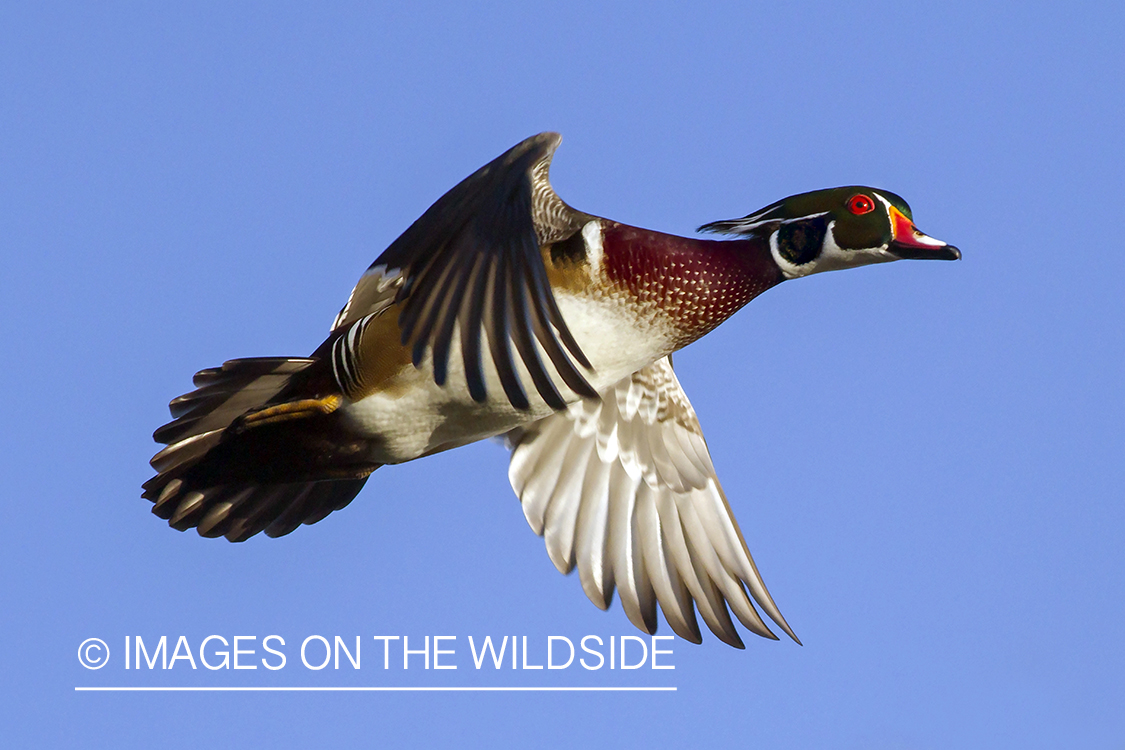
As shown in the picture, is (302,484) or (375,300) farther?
(302,484)

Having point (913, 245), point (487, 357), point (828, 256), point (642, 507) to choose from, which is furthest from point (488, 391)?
point (913, 245)

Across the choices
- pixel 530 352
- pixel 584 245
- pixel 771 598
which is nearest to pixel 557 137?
pixel 584 245

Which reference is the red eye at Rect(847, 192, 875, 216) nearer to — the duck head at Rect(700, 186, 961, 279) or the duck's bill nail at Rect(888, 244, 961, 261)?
the duck head at Rect(700, 186, 961, 279)

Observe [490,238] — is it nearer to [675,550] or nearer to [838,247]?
[838,247]

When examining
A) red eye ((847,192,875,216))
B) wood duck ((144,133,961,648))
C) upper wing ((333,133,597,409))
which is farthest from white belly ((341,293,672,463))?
red eye ((847,192,875,216))

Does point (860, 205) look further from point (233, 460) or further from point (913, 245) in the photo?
point (233, 460)

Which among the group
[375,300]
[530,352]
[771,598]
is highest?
[375,300]
